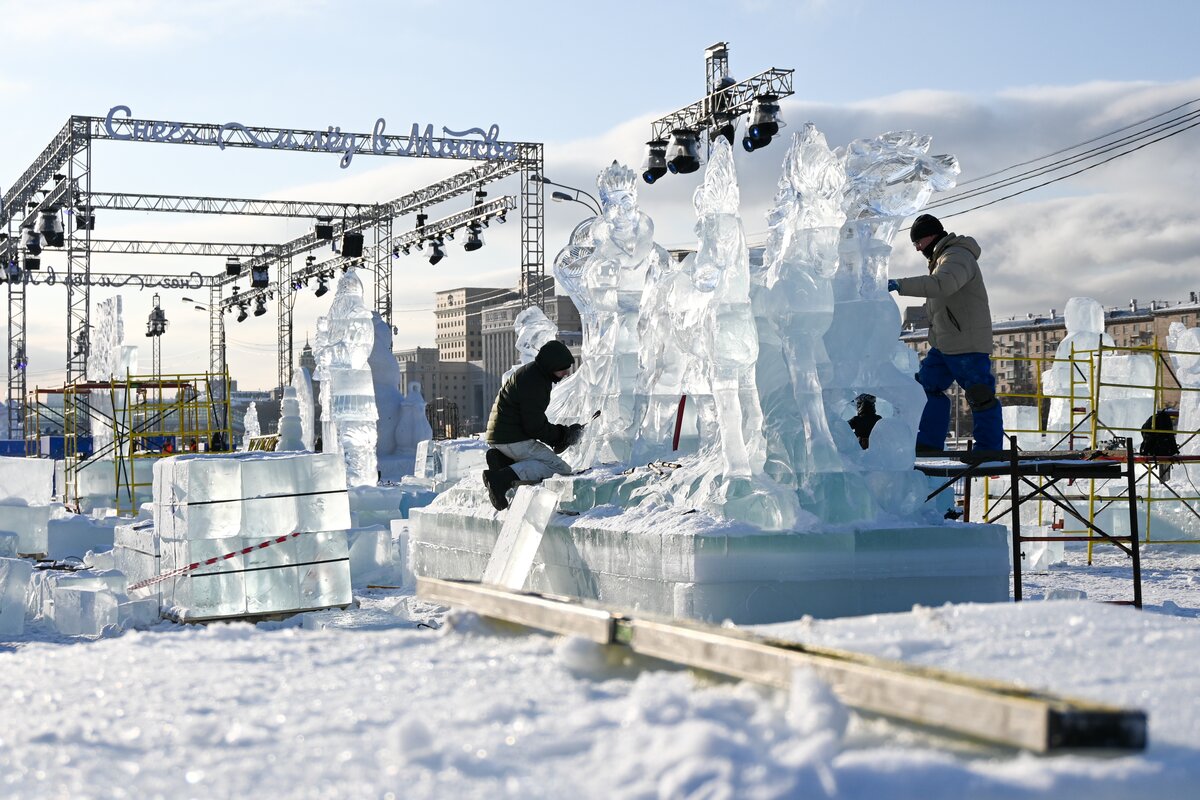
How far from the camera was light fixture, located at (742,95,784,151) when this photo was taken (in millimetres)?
19641

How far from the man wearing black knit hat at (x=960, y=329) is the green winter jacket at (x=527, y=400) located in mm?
2442

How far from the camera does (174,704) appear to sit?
3.44 meters

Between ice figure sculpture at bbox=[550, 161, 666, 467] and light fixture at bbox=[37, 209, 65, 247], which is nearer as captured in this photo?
ice figure sculpture at bbox=[550, 161, 666, 467]

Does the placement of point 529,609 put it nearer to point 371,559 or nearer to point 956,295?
point 956,295

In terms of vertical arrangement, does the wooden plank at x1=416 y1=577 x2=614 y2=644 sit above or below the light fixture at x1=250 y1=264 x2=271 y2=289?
below

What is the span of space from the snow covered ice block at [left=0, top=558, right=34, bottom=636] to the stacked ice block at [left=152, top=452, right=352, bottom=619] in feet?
3.02

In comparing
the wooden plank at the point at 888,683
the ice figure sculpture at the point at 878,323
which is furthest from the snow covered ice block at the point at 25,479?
the wooden plank at the point at 888,683

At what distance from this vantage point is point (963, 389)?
8.75 metres

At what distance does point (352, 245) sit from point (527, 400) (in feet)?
82.9

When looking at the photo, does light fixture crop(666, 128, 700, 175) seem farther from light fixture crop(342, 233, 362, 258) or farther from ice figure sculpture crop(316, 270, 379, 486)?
light fixture crop(342, 233, 362, 258)

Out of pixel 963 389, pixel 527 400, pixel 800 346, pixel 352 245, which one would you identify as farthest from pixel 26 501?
pixel 352 245

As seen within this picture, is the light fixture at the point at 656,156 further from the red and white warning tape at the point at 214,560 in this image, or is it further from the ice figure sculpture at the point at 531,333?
the red and white warning tape at the point at 214,560

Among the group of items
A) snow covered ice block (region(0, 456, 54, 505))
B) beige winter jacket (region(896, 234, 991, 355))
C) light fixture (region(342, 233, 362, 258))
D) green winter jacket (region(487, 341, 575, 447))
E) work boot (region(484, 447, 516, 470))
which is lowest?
snow covered ice block (region(0, 456, 54, 505))

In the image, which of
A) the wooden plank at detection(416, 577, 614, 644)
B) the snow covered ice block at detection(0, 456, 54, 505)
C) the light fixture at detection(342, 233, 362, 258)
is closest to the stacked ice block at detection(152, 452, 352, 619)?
the wooden plank at detection(416, 577, 614, 644)
